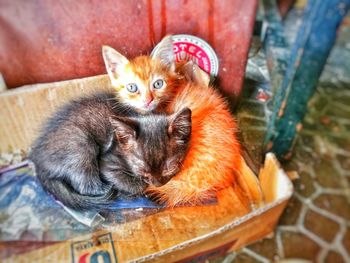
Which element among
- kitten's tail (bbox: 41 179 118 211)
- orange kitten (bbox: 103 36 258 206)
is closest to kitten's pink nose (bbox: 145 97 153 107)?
orange kitten (bbox: 103 36 258 206)

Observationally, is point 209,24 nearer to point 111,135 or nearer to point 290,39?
point 111,135

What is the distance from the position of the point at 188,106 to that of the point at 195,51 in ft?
0.80

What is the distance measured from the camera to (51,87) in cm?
104

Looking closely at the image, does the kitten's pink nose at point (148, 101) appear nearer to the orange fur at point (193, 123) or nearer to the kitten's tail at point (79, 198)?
the orange fur at point (193, 123)

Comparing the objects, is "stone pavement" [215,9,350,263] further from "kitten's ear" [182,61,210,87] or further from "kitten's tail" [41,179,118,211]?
"kitten's tail" [41,179,118,211]

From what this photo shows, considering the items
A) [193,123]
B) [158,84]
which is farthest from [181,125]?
[158,84]

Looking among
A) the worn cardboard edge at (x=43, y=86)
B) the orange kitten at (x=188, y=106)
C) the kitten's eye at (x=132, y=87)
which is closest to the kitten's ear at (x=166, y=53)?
the orange kitten at (x=188, y=106)

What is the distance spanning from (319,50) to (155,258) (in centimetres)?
76

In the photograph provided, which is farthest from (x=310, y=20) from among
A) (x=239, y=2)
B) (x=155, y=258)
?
(x=155, y=258)

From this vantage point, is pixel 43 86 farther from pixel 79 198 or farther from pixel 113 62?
pixel 79 198

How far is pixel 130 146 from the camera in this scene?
84 cm

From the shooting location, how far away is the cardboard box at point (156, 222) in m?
0.86

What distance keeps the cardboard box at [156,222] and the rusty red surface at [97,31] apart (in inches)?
2.6

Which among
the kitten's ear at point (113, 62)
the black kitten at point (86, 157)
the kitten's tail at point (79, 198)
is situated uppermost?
the kitten's ear at point (113, 62)
